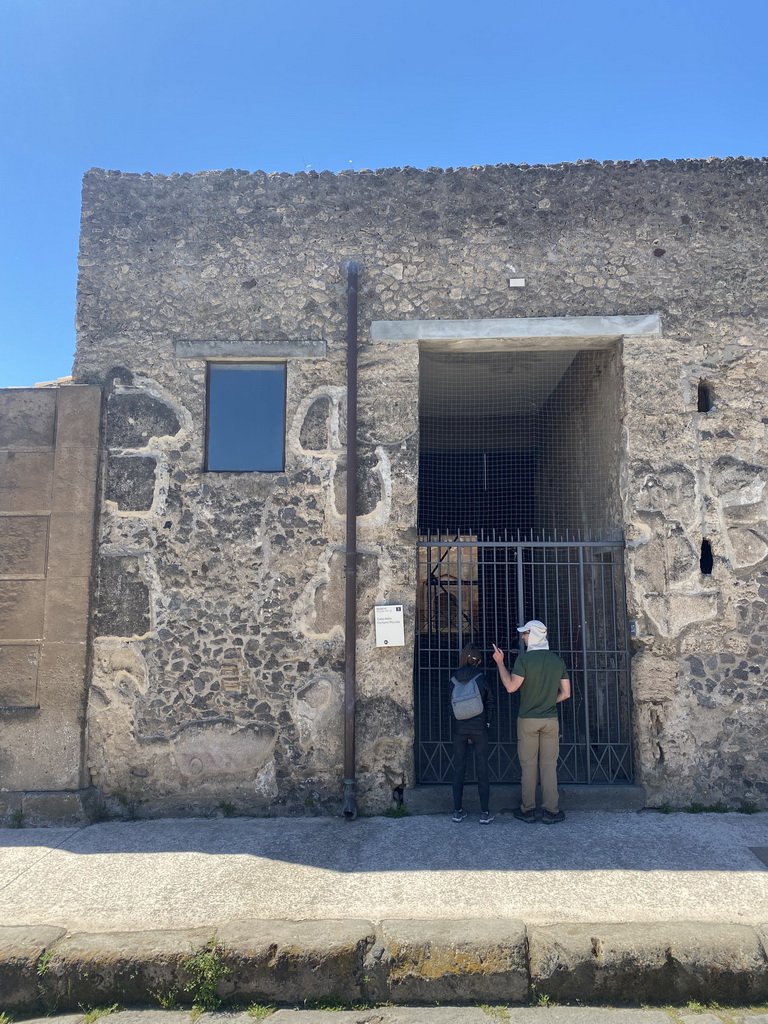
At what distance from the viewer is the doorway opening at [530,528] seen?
18.9 feet

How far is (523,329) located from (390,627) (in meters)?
2.76

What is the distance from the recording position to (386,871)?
14.0 feet

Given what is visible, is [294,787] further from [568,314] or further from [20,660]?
[568,314]

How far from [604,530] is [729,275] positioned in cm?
245

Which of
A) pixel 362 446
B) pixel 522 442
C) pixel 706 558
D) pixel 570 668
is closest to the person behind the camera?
pixel 706 558

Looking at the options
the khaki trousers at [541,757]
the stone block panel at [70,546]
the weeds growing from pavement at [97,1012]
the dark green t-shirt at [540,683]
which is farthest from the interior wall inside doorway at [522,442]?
the weeds growing from pavement at [97,1012]

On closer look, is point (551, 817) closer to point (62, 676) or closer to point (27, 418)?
point (62, 676)

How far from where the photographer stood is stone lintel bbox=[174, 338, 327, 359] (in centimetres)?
587

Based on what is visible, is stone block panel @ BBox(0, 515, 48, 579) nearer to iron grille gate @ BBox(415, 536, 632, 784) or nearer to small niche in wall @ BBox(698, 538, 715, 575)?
iron grille gate @ BBox(415, 536, 632, 784)

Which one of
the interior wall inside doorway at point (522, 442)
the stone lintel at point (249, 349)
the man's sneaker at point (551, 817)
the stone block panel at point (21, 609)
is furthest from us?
the interior wall inside doorway at point (522, 442)

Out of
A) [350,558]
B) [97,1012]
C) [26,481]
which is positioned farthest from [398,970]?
[26,481]

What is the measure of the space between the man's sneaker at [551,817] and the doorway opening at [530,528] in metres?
0.53

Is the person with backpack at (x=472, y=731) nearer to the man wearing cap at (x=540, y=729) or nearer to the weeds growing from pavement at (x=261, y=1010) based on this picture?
the man wearing cap at (x=540, y=729)

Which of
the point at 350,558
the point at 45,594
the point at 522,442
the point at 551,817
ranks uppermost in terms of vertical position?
the point at 522,442
